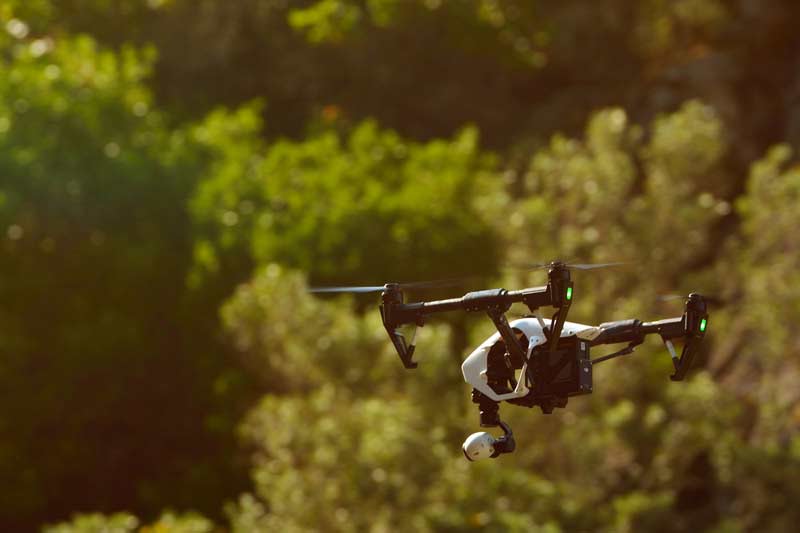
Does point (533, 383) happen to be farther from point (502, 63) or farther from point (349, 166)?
point (502, 63)

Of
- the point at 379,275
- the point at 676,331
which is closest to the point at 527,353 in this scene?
the point at 676,331

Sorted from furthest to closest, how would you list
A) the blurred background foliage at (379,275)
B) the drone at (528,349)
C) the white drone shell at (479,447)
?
the blurred background foliage at (379,275)
the white drone shell at (479,447)
the drone at (528,349)

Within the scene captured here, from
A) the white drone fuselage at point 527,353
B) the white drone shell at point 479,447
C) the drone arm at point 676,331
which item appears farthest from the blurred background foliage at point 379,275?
the white drone shell at point 479,447

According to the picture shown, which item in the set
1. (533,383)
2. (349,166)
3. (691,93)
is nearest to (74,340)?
(349,166)

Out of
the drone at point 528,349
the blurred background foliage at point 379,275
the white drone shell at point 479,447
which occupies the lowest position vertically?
the white drone shell at point 479,447

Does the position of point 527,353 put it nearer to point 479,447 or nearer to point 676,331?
point 479,447

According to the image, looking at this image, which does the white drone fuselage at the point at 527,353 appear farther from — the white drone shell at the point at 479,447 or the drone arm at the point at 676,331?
the white drone shell at the point at 479,447

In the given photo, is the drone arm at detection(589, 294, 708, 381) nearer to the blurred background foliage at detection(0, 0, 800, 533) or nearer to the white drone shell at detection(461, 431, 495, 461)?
the white drone shell at detection(461, 431, 495, 461)
